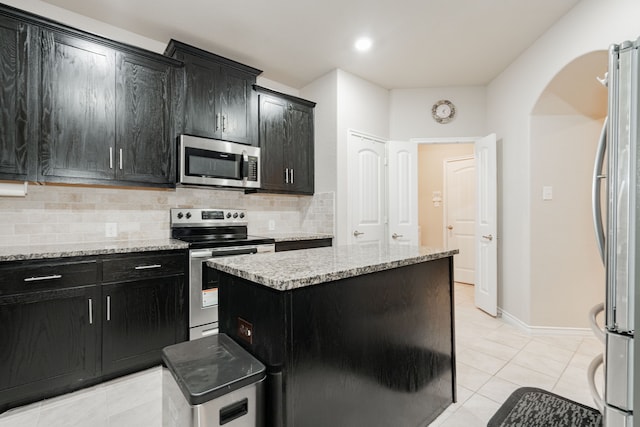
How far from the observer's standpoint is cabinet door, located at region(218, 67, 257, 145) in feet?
10.2

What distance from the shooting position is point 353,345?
1.38m

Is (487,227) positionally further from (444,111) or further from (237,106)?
(237,106)

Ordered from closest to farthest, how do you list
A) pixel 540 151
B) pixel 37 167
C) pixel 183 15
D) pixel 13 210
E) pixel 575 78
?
pixel 37 167, pixel 13 210, pixel 183 15, pixel 575 78, pixel 540 151

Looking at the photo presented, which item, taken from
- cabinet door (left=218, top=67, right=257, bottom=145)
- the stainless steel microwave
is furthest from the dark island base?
cabinet door (left=218, top=67, right=257, bottom=145)

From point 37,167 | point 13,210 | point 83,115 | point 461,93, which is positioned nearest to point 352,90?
point 461,93

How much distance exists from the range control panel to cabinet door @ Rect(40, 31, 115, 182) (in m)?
0.71

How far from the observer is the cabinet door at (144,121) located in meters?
2.53

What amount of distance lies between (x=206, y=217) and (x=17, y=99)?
1607 mm

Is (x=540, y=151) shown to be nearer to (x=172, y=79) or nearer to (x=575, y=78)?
(x=575, y=78)

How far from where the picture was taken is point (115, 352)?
7.30ft

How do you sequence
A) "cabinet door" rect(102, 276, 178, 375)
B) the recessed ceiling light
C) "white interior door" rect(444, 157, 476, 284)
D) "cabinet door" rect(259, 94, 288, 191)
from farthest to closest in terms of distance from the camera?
"white interior door" rect(444, 157, 476, 284), "cabinet door" rect(259, 94, 288, 191), the recessed ceiling light, "cabinet door" rect(102, 276, 178, 375)

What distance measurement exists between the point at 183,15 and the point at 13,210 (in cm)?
201

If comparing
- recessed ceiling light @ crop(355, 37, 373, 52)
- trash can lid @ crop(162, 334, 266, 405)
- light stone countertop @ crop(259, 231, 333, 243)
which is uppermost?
recessed ceiling light @ crop(355, 37, 373, 52)

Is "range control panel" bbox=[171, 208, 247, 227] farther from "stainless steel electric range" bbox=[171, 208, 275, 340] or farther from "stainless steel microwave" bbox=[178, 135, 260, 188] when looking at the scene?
"stainless steel microwave" bbox=[178, 135, 260, 188]
